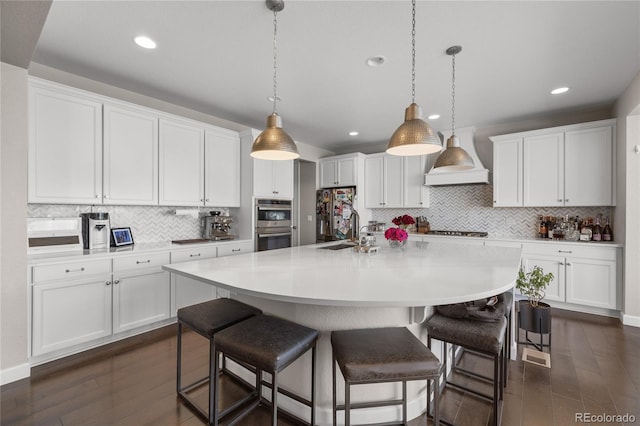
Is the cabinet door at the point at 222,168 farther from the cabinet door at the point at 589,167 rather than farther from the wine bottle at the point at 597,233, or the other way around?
the wine bottle at the point at 597,233

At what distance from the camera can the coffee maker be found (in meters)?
2.83

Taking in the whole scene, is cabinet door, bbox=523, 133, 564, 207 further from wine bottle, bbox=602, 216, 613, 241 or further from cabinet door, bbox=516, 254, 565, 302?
cabinet door, bbox=516, 254, 565, 302

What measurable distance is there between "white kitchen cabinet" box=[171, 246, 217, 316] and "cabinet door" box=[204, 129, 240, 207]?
0.70 metres

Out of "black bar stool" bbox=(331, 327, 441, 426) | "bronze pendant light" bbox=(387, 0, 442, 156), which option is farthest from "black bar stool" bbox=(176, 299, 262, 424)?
"bronze pendant light" bbox=(387, 0, 442, 156)

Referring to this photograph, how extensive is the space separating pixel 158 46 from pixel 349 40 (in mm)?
1549

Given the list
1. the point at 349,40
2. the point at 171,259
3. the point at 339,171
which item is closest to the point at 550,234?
the point at 339,171

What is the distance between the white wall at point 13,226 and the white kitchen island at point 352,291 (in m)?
1.31

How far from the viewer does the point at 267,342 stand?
136 centimetres

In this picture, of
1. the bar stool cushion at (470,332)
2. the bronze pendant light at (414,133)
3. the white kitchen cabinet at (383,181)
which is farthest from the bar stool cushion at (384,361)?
the white kitchen cabinet at (383,181)

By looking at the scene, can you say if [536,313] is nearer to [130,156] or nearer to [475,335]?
[475,335]

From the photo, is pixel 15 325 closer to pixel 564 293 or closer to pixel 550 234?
pixel 564 293

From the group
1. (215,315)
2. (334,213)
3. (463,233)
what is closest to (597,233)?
(463,233)

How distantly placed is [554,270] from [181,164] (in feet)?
15.9

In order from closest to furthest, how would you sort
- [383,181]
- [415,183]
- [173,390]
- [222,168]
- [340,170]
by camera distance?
1. [173,390]
2. [222,168]
3. [415,183]
4. [383,181]
5. [340,170]
